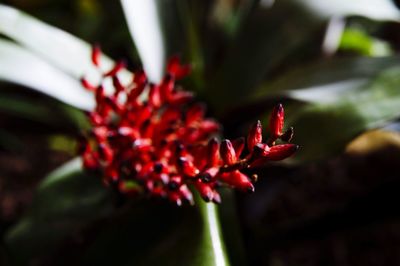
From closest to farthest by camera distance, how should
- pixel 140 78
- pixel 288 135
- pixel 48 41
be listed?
pixel 288 135 → pixel 140 78 → pixel 48 41

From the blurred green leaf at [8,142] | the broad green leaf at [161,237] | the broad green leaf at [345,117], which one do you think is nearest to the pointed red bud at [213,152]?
the broad green leaf at [161,237]

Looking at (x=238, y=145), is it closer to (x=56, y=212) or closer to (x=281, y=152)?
(x=281, y=152)

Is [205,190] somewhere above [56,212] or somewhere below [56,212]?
below

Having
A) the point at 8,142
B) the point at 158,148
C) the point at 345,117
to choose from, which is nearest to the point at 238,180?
the point at 158,148

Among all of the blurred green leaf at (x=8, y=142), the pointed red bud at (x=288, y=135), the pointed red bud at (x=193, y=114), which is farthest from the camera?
the blurred green leaf at (x=8, y=142)

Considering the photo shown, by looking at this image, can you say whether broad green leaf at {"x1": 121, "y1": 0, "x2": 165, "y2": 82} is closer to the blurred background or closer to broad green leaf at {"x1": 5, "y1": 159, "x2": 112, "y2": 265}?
the blurred background

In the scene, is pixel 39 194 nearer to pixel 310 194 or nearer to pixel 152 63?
pixel 152 63

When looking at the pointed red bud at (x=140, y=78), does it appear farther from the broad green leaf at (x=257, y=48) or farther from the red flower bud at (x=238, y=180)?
the broad green leaf at (x=257, y=48)
